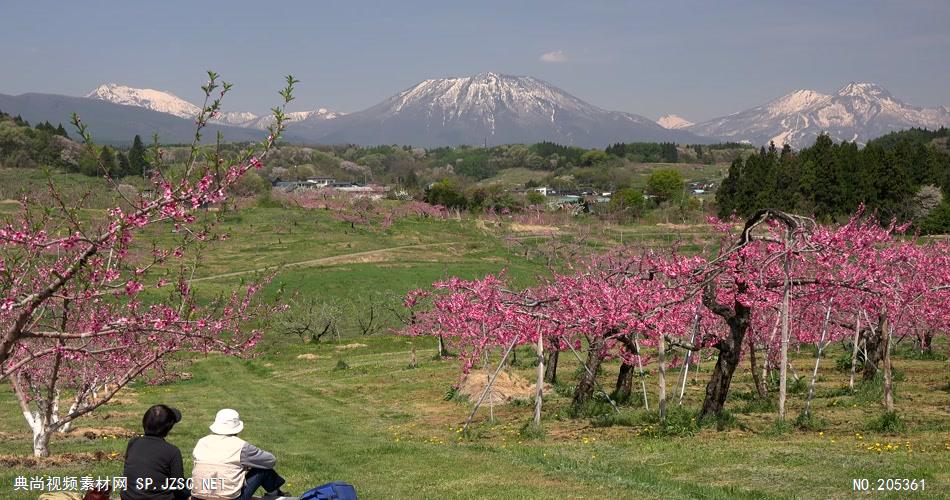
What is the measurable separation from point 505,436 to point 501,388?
23.3ft

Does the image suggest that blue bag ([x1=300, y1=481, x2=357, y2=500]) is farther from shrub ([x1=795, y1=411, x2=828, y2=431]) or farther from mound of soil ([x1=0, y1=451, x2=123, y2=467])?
shrub ([x1=795, y1=411, x2=828, y2=431])

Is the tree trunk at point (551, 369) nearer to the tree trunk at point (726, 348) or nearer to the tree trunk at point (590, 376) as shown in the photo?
the tree trunk at point (590, 376)

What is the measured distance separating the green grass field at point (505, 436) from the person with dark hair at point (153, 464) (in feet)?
10.4

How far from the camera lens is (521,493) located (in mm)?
12094

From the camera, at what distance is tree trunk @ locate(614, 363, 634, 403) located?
23891 millimetres

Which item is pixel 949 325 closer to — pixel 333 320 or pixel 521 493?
pixel 521 493

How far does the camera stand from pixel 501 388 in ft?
89.2

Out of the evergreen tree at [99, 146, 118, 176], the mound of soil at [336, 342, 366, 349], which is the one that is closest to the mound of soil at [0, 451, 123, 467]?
the evergreen tree at [99, 146, 118, 176]

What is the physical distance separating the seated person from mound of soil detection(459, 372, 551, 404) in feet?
51.7

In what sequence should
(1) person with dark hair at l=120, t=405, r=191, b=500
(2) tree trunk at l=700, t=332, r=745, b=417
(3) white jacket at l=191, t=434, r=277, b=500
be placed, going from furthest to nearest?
(2) tree trunk at l=700, t=332, r=745, b=417
(3) white jacket at l=191, t=434, r=277, b=500
(1) person with dark hair at l=120, t=405, r=191, b=500

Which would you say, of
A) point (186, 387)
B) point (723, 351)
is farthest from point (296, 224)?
point (723, 351)

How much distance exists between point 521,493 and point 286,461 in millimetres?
5853

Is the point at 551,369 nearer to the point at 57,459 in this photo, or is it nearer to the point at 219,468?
the point at 57,459

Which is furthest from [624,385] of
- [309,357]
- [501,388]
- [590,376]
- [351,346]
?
[351,346]
